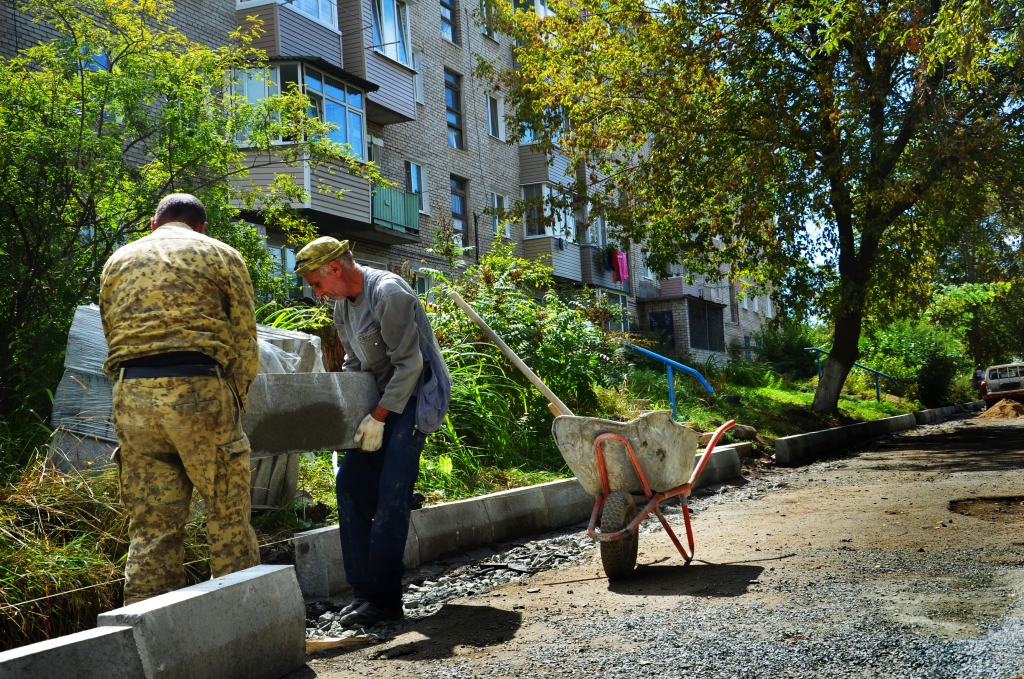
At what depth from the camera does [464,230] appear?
2700cm

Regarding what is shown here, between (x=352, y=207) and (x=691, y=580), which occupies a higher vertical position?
(x=352, y=207)

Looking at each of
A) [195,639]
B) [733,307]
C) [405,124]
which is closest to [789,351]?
[405,124]

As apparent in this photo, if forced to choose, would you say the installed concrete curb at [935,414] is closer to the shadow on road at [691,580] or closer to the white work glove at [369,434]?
the shadow on road at [691,580]

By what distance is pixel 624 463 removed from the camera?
5.66 metres

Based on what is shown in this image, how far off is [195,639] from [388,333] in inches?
77.1

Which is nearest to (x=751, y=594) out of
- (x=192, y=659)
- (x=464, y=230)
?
(x=192, y=659)

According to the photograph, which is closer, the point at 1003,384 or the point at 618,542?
the point at 618,542

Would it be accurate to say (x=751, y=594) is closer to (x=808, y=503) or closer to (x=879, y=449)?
(x=808, y=503)

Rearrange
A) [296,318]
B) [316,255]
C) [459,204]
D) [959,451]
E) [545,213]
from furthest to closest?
[545,213]
[459,204]
[959,451]
[296,318]
[316,255]

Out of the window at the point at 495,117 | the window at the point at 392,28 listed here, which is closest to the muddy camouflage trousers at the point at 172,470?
the window at the point at 392,28

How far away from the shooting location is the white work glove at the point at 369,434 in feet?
16.0

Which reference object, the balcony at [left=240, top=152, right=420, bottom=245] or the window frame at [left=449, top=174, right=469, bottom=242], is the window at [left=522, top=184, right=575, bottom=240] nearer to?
the window frame at [left=449, top=174, right=469, bottom=242]

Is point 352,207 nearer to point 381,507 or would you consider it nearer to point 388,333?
point 388,333

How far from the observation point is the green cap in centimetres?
484
